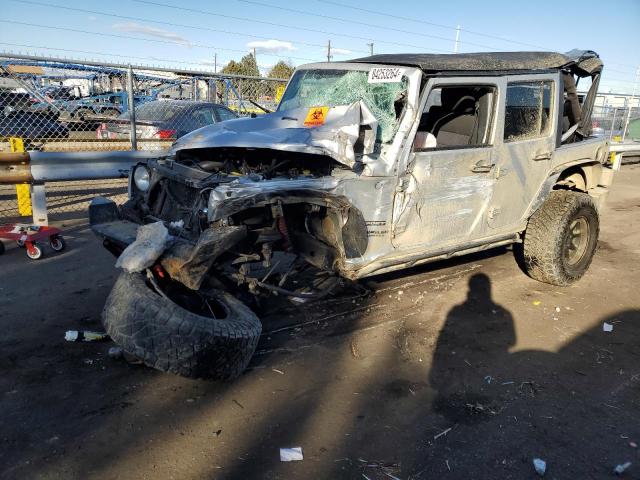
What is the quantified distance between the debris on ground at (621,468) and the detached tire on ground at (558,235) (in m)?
2.63

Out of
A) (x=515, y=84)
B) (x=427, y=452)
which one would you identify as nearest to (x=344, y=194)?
(x=427, y=452)

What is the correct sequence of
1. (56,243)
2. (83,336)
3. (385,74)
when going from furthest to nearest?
1. (56,243)
2. (385,74)
3. (83,336)

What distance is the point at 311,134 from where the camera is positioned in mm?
3711

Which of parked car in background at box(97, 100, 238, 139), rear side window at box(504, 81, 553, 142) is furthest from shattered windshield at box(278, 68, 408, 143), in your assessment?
parked car in background at box(97, 100, 238, 139)

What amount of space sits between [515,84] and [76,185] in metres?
8.34

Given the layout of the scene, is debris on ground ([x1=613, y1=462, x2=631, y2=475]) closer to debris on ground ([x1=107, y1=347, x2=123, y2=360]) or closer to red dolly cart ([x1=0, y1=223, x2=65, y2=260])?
debris on ground ([x1=107, y1=347, x2=123, y2=360])

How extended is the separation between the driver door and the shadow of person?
64cm

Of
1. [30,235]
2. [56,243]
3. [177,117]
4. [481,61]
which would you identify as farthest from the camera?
[177,117]

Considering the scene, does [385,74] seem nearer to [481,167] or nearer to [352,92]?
[352,92]

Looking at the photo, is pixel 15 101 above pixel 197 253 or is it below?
above

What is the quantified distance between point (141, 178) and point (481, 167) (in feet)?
9.42

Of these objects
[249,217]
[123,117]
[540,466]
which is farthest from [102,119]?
[540,466]

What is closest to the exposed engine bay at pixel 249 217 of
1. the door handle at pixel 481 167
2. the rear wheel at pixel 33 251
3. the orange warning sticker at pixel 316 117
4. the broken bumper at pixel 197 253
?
the broken bumper at pixel 197 253

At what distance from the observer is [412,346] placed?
3.73 meters
